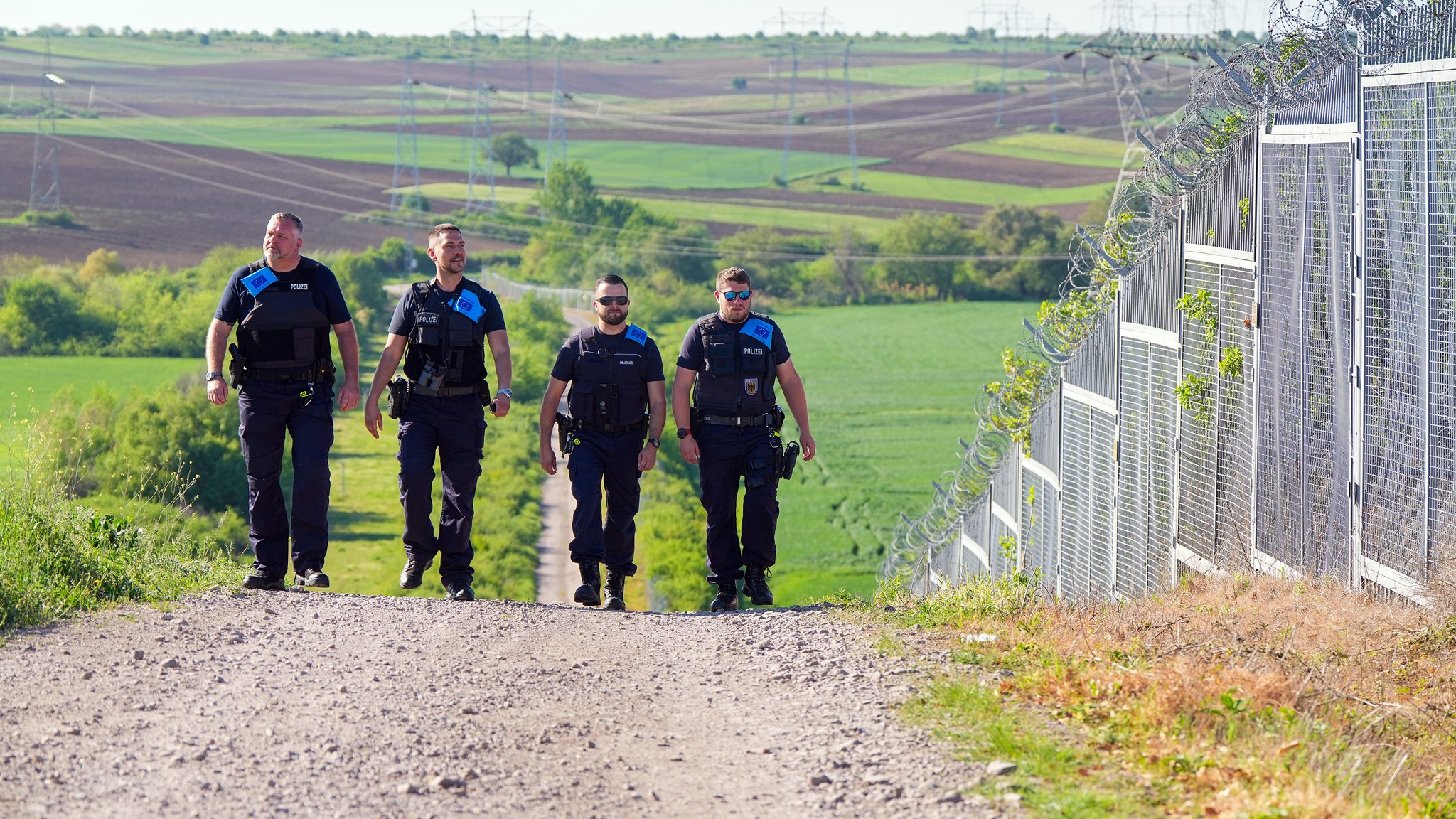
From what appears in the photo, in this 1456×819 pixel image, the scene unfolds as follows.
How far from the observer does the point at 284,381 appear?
866 centimetres

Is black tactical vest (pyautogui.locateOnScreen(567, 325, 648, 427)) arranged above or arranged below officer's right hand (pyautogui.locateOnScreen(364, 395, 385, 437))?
above

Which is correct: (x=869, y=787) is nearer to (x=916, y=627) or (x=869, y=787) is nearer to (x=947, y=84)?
(x=916, y=627)

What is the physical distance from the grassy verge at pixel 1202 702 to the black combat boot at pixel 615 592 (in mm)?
1988

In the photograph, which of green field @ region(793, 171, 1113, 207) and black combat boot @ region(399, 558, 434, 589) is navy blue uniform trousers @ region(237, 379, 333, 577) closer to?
black combat boot @ region(399, 558, 434, 589)

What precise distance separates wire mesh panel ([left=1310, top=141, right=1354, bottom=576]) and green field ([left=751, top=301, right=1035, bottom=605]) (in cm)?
2323

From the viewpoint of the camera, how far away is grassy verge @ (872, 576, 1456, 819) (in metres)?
4.77

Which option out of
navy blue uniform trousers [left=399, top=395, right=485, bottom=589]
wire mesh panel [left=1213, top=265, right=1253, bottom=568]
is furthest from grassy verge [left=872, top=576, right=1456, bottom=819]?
navy blue uniform trousers [left=399, top=395, right=485, bottom=589]

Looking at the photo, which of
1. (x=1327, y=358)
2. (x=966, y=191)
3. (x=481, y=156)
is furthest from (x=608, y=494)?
(x=481, y=156)

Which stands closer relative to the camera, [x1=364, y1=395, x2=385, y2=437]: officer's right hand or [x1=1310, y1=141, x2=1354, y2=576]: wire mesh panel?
[x1=1310, y1=141, x2=1354, y2=576]: wire mesh panel

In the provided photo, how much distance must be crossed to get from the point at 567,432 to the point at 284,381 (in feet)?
5.66

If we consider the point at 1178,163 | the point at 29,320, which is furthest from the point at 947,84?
the point at 1178,163

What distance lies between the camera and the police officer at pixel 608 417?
8914 mm

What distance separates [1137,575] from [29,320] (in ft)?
240

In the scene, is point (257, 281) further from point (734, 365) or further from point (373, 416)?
point (734, 365)
